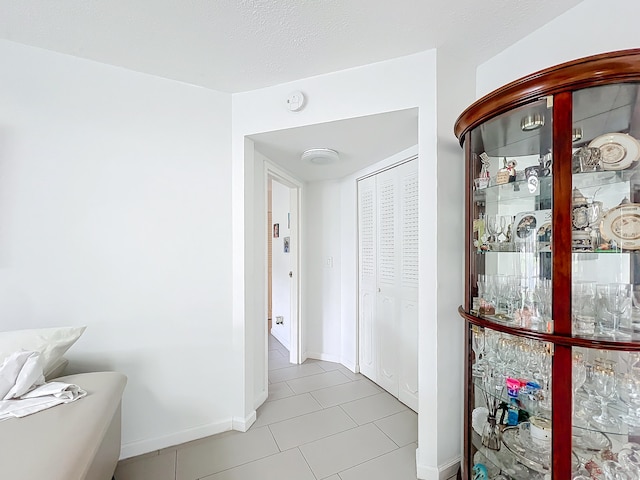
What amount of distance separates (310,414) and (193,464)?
870 mm

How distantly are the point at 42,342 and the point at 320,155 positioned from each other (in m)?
2.00

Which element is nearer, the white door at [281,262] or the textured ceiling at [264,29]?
the textured ceiling at [264,29]

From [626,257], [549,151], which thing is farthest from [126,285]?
[626,257]

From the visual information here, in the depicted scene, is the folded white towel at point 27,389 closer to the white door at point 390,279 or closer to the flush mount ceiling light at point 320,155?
the flush mount ceiling light at point 320,155

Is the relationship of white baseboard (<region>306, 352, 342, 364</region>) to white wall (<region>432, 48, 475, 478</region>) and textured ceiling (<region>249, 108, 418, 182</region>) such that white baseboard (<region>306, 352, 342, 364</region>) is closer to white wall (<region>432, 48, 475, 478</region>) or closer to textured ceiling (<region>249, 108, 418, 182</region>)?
white wall (<region>432, 48, 475, 478</region>)

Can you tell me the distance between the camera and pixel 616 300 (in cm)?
108

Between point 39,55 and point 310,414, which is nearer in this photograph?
point 39,55

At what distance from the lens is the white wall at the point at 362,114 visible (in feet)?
5.41

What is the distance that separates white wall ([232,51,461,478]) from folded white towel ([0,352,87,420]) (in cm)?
102

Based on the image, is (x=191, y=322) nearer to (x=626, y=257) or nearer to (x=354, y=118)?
(x=354, y=118)

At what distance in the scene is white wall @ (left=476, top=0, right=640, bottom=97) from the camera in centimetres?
120

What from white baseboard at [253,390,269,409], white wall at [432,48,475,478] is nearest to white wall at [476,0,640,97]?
white wall at [432,48,475,478]

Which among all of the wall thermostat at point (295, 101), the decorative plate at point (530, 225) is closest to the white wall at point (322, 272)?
the wall thermostat at point (295, 101)

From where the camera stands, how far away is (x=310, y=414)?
2.30 metres
